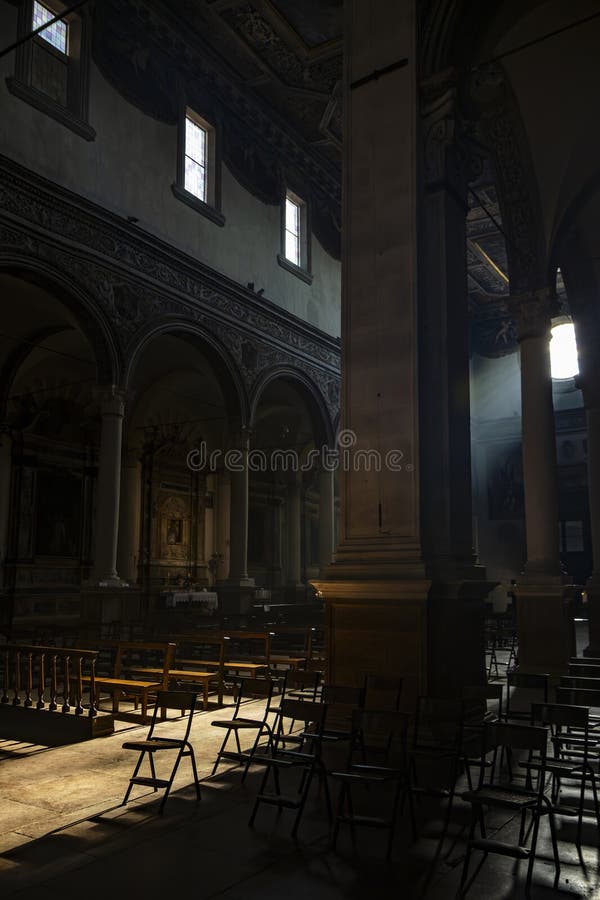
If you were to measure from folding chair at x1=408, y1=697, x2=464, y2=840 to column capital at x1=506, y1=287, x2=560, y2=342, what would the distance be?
6.75 meters

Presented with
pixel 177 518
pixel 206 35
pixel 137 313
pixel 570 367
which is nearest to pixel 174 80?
pixel 206 35

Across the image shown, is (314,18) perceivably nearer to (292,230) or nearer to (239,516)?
(292,230)

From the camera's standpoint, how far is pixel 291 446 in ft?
81.6

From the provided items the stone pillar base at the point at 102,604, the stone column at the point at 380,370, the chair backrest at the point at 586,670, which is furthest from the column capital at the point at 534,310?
the stone pillar base at the point at 102,604

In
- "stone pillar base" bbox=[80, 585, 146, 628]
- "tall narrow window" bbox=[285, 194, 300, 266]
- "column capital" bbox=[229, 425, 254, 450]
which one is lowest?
"stone pillar base" bbox=[80, 585, 146, 628]

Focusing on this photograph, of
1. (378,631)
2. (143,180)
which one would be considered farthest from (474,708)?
(143,180)

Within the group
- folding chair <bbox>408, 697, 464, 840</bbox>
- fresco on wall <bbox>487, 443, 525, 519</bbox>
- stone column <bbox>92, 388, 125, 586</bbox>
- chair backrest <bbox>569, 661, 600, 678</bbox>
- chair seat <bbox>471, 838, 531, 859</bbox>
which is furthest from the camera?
fresco on wall <bbox>487, 443, 525, 519</bbox>

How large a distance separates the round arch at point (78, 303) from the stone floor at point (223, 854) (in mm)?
8637

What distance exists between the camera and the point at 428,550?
6.29m

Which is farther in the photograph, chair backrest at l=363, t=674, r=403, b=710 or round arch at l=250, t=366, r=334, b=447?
round arch at l=250, t=366, r=334, b=447

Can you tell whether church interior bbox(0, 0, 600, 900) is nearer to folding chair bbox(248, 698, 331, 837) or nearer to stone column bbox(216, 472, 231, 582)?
folding chair bbox(248, 698, 331, 837)

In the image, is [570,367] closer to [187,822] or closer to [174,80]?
[174,80]

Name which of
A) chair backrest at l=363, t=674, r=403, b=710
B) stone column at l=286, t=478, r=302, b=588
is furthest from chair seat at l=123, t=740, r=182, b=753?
stone column at l=286, t=478, r=302, b=588

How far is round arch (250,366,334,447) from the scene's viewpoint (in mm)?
17844
